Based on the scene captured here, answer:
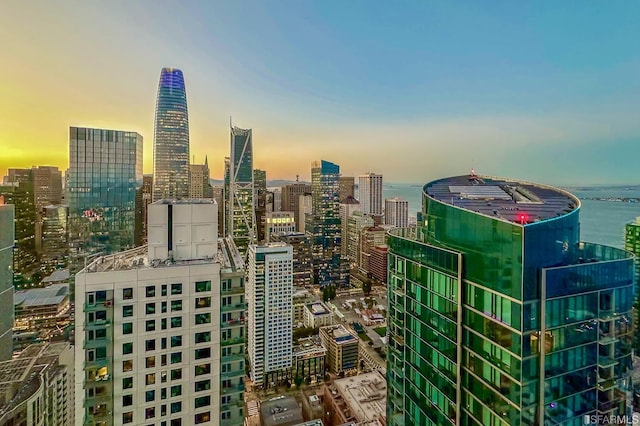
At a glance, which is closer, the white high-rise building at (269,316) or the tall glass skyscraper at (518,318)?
the tall glass skyscraper at (518,318)

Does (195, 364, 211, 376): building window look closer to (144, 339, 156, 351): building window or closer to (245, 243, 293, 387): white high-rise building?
(144, 339, 156, 351): building window

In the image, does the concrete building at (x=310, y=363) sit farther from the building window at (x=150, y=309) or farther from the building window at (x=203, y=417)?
the building window at (x=150, y=309)

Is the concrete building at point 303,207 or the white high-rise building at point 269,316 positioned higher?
the concrete building at point 303,207

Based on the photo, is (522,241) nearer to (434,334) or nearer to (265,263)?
(434,334)

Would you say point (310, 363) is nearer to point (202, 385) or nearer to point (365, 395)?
point (365, 395)

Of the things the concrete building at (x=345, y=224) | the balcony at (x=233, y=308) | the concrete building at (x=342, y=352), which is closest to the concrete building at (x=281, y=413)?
the concrete building at (x=342, y=352)

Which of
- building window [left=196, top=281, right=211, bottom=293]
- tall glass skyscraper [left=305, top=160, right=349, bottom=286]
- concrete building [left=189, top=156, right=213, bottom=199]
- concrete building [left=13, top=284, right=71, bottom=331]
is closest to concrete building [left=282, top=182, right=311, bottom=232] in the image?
tall glass skyscraper [left=305, top=160, right=349, bottom=286]

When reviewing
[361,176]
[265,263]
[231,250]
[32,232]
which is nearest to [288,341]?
[265,263]

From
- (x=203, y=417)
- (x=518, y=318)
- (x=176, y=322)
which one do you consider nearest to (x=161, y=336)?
(x=176, y=322)
